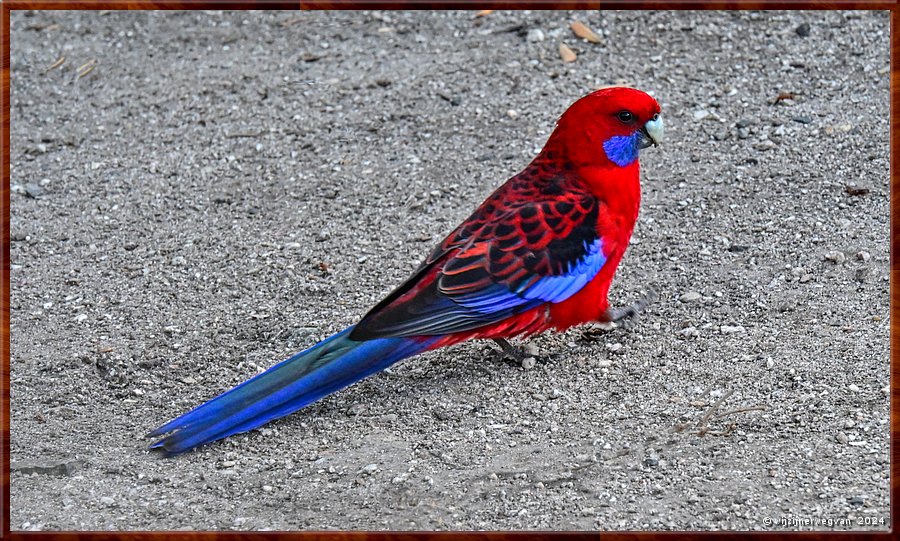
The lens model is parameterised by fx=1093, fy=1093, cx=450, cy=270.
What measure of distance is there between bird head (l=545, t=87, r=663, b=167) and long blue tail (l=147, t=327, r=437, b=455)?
1060 mm

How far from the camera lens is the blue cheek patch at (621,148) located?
4.30 metres

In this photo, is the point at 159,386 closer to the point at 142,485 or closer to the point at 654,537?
the point at 142,485

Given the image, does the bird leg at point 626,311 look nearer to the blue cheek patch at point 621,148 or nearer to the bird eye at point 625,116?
the blue cheek patch at point 621,148

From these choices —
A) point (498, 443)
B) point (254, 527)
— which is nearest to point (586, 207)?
point (498, 443)

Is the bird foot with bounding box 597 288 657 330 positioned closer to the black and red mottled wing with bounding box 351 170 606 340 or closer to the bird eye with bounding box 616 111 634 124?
the black and red mottled wing with bounding box 351 170 606 340

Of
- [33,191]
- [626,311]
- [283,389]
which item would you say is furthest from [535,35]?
→ [283,389]

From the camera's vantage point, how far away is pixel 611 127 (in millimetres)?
4297

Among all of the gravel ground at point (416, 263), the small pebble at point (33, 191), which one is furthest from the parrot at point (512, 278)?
the small pebble at point (33, 191)

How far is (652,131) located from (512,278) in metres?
0.84

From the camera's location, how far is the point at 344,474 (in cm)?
372


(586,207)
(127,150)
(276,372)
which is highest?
(586,207)

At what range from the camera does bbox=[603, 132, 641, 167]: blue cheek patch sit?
4.30 metres

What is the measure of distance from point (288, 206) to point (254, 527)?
7.50 ft

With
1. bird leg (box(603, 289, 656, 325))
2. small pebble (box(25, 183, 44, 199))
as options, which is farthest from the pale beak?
small pebble (box(25, 183, 44, 199))
